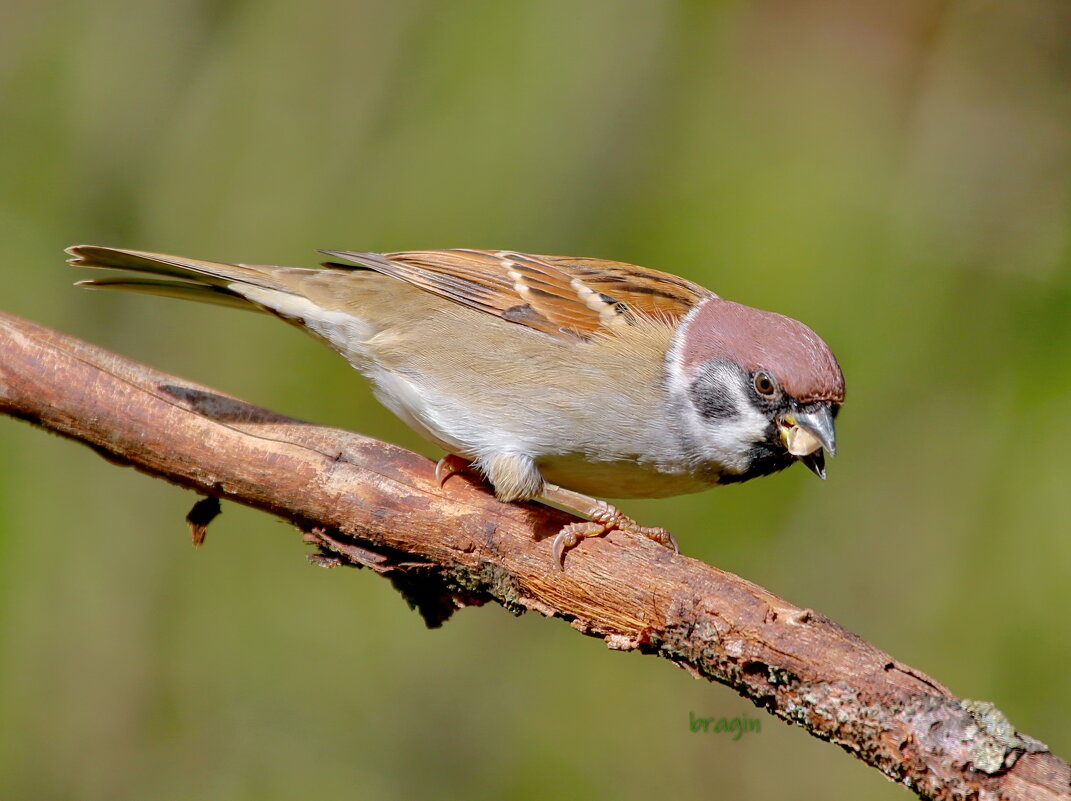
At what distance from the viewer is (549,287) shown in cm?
357

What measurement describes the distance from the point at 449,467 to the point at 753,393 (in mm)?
1008

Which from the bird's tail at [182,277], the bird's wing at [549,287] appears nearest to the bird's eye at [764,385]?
the bird's wing at [549,287]

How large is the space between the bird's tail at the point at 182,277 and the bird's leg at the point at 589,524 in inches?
50.1

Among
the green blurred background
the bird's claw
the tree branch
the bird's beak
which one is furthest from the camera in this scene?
the green blurred background

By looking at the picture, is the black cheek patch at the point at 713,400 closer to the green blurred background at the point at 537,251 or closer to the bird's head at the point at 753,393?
the bird's head at the point at 753,393

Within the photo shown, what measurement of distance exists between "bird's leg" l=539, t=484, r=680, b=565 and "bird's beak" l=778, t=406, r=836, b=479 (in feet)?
1.58

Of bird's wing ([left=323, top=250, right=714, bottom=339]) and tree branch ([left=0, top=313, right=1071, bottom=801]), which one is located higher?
bird's wing ([left=323, top=250, right=714, bottom=339])

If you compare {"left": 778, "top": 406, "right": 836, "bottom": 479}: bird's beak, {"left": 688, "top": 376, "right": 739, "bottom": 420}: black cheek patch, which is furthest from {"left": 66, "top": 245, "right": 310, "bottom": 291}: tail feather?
{"left": 778, "top": 406, "right": 836, "bottom": 479}: bird's beak

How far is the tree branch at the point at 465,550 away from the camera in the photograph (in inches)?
90.4

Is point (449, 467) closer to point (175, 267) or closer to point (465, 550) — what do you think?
point (465, 550)

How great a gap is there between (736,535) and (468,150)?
8.47ft

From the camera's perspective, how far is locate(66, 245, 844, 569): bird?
10.2ft

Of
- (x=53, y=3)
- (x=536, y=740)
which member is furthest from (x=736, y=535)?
(x=53, y=3)

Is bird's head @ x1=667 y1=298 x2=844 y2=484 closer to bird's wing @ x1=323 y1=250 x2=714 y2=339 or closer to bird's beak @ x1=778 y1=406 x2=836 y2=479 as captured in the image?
bird's beak @ x1=778 y1=406 x2=836 y2=479
